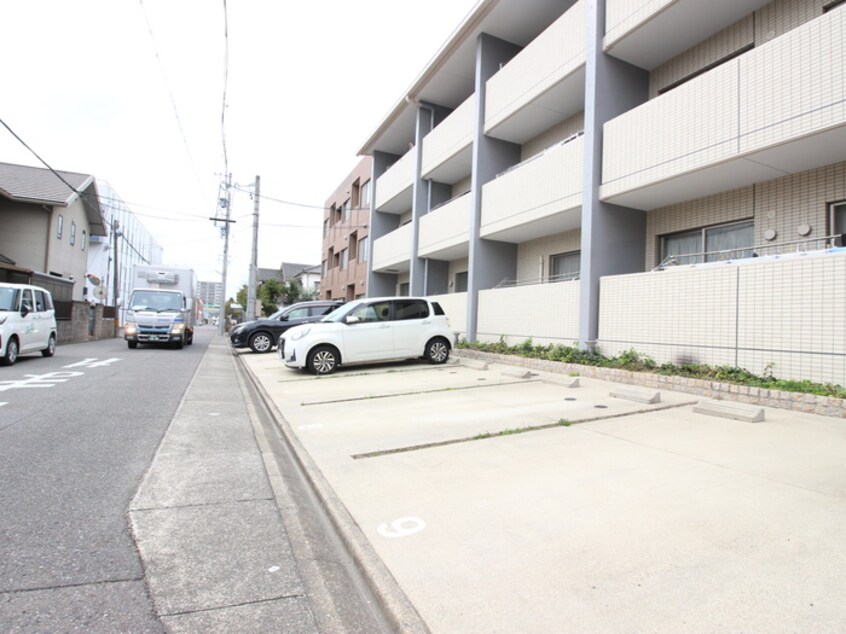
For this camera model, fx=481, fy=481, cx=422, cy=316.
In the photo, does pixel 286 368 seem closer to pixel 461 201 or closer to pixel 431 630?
pixel 461 201

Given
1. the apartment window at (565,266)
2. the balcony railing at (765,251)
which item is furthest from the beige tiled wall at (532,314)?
the balcony railing at (765,251)

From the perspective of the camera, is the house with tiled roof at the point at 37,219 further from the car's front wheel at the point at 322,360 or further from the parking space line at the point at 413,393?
the parking space line at the point at 413,393

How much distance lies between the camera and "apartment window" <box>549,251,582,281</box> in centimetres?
1195

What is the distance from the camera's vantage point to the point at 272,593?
235cm

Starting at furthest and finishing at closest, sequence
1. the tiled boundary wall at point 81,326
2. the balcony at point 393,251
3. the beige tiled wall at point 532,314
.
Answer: the tiled boundary wall at point 81,326, the balcony at point 393,251, the beige tiled wall at point 532,314

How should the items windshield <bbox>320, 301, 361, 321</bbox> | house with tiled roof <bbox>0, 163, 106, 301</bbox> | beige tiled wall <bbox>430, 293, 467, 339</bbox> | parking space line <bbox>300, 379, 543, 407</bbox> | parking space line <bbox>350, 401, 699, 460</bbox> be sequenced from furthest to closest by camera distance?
house with tiled roof <bbox>0, 163, 106, 301</bbox>, beige tiled wall <bbox>430, 293, 467, 339</bbox>, windshield <bbox>320, 301, 361, 321</bbox>, parking space line <bbox>300, 379, 543, 407</bbox>, parking space line <bbox>350, 401, 699, 460</bbox>

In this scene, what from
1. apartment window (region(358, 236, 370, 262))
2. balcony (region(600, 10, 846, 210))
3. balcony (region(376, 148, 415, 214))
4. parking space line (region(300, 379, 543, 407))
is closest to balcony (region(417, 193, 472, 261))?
balcony (region(376, 148, 415, 214))

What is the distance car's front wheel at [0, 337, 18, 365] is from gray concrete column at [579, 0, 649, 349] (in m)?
12.4

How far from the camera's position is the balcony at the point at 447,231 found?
14.4 meters

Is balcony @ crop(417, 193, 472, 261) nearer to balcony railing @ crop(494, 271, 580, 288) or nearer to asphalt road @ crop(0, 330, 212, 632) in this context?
balcony railing @ crop(494, 271, 580, 288)

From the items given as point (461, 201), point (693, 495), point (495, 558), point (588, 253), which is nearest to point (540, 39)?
point (461, 201)

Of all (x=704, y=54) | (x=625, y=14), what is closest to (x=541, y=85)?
(x=625, y=14)

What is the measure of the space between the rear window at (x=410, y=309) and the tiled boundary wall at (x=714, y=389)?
2.71 meters

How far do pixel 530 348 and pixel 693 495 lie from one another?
25.3 feet
